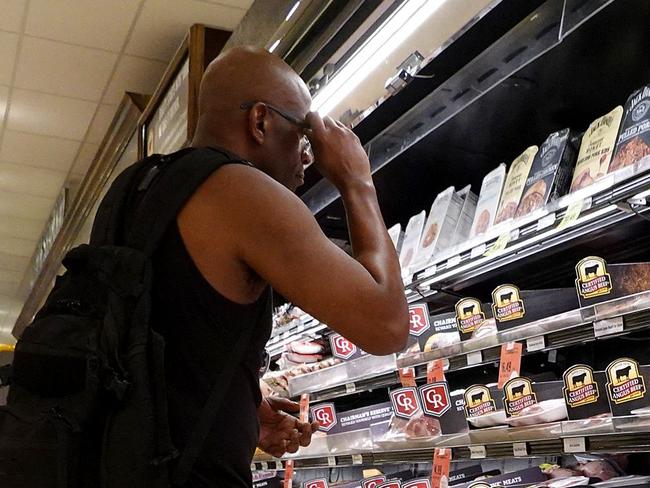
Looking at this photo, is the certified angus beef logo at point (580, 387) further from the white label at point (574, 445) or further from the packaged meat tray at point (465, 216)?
the packaged meat tray at point (465, 216)

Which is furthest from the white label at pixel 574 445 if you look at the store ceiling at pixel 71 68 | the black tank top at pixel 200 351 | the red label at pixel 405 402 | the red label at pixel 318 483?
the store ceiling at pixel 71 68

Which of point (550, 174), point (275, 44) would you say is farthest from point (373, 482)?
point (275, 44)

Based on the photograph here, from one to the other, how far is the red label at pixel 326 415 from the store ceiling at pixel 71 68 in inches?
83.4

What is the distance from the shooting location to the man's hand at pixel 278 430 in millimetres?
1953

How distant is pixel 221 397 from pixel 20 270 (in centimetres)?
913

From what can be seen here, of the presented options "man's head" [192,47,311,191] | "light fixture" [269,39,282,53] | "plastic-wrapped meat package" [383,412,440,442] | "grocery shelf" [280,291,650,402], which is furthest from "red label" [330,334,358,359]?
"man's head" [192,47,311,191]

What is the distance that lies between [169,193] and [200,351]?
270 mm

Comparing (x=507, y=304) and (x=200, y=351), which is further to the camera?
(x=507, y=304)

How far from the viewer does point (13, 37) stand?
4902 mm

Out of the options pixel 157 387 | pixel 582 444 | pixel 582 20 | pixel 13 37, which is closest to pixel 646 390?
pixel 582 444

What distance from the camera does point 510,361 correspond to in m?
2.28

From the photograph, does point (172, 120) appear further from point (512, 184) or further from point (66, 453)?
point (66, 453)

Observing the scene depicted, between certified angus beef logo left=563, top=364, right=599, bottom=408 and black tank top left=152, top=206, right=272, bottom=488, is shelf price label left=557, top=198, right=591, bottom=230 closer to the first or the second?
certified angus beef logo left=563, top=364, right=599, bottom=408

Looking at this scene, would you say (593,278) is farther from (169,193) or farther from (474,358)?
(169,193)
